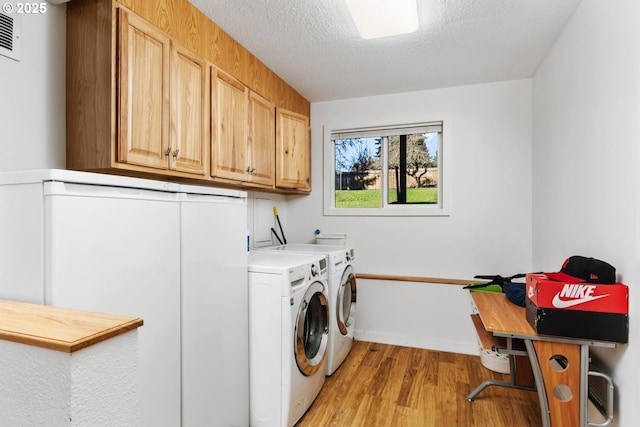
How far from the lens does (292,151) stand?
9.93 feet

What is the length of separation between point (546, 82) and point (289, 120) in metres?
1.99

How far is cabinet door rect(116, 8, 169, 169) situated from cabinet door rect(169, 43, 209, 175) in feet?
0.17

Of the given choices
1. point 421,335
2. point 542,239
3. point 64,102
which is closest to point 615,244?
point 542,239

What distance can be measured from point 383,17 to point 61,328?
205 centimetres

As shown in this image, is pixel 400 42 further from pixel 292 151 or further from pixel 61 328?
pixel 61 328

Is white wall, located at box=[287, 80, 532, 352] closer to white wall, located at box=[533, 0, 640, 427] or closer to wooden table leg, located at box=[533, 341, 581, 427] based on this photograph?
white wall, located at box=[533, 0, 640, 427]

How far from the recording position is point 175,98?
1.78m

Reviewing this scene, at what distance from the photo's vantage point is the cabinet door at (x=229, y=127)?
2076 mm

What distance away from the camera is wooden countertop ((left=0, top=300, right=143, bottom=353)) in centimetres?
58

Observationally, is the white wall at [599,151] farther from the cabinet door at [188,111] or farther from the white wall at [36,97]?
the white wall at [36,97]

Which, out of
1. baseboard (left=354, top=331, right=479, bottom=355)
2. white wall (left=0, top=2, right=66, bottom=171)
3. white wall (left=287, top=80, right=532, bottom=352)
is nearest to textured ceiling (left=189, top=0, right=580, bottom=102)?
white wall (left=287, top=80, right=532, bottom=352)

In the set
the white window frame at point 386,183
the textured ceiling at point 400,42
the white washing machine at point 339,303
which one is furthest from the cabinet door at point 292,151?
the white washing machine at point 339,303

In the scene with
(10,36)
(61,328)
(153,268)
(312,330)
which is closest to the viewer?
(61,328)

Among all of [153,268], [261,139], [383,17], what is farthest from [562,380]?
[261,139]
